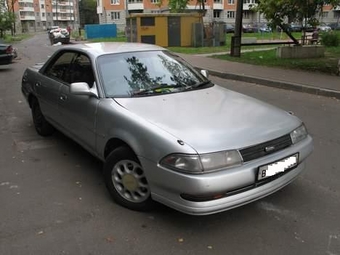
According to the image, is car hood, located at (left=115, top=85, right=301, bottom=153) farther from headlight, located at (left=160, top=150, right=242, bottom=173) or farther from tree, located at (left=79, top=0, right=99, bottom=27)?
tree, located at (left=79, top=0, right=99, bottom=27)

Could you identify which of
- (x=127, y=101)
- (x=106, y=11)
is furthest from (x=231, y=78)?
(x=106, y=11)

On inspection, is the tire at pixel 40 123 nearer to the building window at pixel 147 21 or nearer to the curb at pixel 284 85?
the curb at pixel 284 85

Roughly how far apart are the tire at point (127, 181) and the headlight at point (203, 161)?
465 millimetres

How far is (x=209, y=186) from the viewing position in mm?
2932

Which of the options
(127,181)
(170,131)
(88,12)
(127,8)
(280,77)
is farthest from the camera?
(88,12)

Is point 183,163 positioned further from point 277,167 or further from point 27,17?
point 27,17

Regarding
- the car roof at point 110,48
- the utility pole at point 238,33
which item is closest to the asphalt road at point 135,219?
the car roof at point 110,48

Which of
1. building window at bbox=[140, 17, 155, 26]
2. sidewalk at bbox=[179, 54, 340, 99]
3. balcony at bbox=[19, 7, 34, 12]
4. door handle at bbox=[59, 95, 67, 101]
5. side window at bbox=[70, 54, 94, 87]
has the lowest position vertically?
sidewalk at bbox=[179, 54, 340, 99]

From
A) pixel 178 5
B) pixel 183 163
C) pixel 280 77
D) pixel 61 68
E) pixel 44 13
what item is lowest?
pixel 280 77

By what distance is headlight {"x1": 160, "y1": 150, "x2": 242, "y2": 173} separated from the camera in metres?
2.96

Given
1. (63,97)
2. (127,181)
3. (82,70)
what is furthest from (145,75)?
(127,181)

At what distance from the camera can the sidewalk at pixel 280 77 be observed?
9.33 m

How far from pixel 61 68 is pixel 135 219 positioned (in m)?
2.61

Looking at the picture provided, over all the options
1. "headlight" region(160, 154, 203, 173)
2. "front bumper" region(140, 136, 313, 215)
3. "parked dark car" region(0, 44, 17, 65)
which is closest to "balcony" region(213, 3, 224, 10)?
"parked dark car" region(0, 44, 17, 65)
